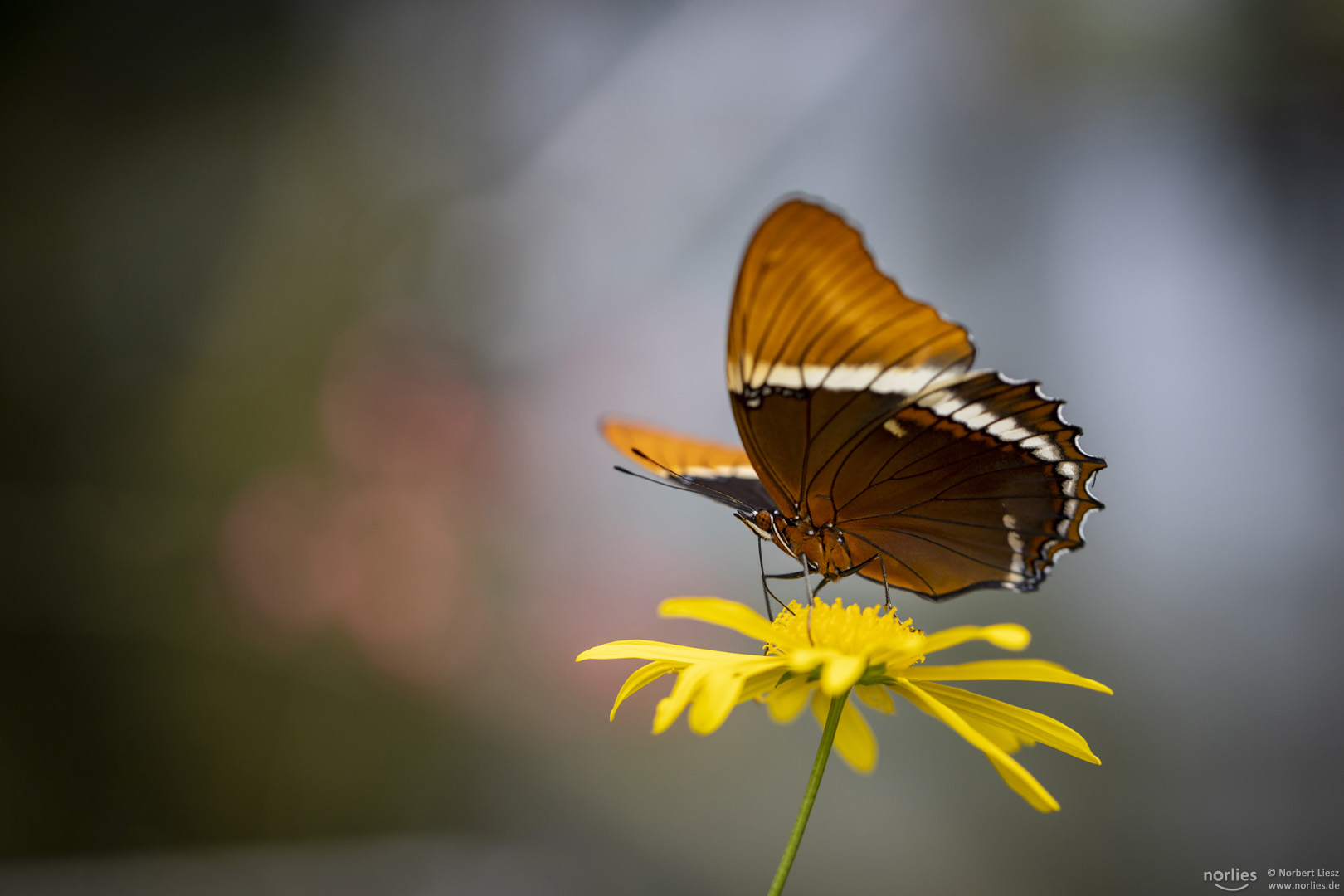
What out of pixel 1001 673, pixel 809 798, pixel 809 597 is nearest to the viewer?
pixel 809 798

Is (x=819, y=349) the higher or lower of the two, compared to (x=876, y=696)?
higher

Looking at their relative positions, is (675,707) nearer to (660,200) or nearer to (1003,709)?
(1003,709)

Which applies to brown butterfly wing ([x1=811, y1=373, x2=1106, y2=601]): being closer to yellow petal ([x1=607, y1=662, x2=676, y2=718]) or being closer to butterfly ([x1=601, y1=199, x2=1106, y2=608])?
butterfly ([x1=601, y1=199, x2=1106, y2=608])

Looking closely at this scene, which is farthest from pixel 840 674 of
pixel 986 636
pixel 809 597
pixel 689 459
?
pixel 689 459

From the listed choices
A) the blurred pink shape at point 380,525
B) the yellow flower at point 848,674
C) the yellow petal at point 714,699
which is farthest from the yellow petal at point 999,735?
the blurred pink shape at point 380,525

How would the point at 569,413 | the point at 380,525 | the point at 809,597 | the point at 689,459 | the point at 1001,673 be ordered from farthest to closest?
the point at 569,413, the point at 380,525, the point at 689,459, the point at 809,597, the point at 1001,673

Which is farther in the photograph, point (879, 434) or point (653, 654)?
point (879, 434)

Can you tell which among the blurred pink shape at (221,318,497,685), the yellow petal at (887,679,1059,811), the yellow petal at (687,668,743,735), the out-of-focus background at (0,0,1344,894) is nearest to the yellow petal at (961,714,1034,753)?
the yellow petal at (887,679,1059,811)

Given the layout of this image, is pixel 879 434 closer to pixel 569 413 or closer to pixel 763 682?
pixel 763 682
